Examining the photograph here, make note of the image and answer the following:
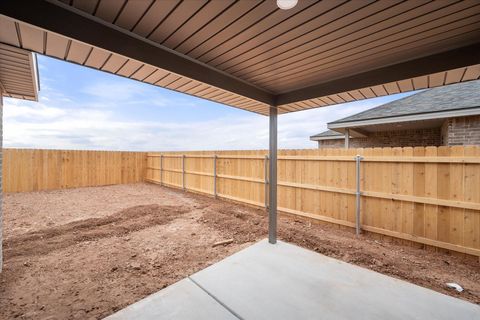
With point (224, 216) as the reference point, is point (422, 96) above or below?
above

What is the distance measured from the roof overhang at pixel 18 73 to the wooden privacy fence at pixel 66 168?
777 centimetres

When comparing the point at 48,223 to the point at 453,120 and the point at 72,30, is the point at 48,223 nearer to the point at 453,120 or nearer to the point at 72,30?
the point at 72,30

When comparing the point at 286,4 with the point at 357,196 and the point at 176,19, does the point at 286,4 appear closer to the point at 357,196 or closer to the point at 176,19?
the point at 176,19

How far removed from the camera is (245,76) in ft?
8.60

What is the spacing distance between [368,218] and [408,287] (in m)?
1.96

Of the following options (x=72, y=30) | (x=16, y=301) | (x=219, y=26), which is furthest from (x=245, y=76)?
(x=16, y=301)

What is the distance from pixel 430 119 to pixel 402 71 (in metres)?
4.36

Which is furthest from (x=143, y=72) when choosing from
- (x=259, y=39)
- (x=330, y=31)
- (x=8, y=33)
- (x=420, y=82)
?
(x=420, y=82)

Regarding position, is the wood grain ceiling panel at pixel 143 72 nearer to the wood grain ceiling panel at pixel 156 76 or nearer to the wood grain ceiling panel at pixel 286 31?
the wood grain ceiling panel at pixel 156 76

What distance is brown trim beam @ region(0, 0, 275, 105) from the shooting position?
48.4 inches

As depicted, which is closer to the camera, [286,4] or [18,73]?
[286,4]

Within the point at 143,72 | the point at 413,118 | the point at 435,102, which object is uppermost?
the point at 435,102

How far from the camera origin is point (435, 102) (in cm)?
549

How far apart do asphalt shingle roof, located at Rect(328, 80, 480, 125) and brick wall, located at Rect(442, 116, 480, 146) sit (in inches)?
16.8
